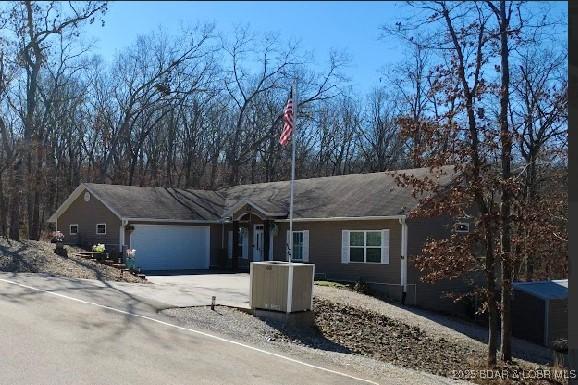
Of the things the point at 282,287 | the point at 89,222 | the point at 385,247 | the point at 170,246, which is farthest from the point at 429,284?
the point at 89,222

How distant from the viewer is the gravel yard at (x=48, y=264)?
19875 mm

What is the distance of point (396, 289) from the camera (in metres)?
21.9

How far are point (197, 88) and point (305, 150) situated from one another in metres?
11.7

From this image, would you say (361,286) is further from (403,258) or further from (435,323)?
(435,323)

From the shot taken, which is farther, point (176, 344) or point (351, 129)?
point (351, 129)

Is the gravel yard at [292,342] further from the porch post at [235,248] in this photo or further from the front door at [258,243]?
the porch post at [235,248]

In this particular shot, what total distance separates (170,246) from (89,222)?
175 inches

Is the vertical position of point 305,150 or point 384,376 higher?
point 305,150

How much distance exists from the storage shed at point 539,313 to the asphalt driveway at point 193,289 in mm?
9815

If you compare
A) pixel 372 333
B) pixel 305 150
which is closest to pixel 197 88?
pixel 305 150

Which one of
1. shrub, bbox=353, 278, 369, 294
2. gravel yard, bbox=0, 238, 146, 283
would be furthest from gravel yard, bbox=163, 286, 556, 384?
gravel yard, bbox=0, 238, 146, 283

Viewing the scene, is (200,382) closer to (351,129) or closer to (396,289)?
(396,289)

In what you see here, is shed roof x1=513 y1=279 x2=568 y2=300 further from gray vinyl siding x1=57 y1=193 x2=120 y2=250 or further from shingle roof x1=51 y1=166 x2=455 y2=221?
gray vinyl siding x1=57 y1=193 x2=120 y2=250

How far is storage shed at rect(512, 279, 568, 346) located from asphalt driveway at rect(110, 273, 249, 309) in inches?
386
